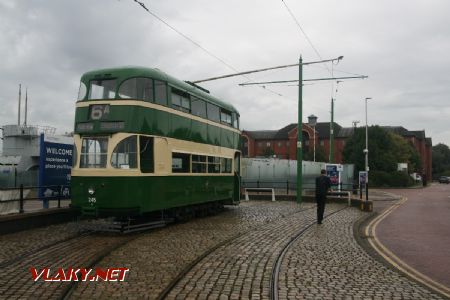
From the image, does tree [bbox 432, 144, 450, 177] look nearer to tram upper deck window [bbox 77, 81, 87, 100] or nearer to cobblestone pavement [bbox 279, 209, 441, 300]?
cobblestone pavement [bbox 279, 209, 441, 300]

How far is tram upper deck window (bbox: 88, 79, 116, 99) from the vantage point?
1254 cm

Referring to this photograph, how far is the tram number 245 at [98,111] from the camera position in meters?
12.3

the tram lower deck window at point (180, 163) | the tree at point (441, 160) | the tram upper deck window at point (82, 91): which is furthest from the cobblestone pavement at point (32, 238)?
the tree at point (441, 160)

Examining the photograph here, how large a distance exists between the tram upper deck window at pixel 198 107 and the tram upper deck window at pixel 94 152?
386 cm

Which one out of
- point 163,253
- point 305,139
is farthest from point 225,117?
point 305,139

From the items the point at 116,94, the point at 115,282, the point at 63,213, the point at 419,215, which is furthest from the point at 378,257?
the point at 419,215

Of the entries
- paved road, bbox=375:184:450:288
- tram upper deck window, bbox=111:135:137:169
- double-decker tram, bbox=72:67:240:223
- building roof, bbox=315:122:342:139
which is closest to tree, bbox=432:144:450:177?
building roof, bbox=315:122:342:139

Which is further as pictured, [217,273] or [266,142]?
[266,142]

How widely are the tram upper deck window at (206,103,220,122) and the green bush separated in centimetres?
5132

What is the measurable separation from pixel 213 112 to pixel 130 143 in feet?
18.5

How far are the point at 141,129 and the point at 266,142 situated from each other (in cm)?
10956

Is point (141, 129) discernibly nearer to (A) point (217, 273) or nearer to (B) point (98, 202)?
(B) point (98, 202)

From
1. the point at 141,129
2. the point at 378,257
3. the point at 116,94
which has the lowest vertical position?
the point at 378,257

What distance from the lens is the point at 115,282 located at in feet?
23.1
